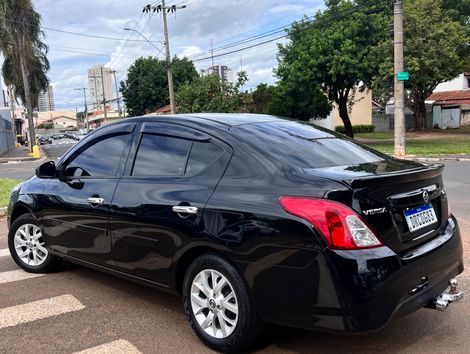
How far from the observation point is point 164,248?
12.7 feet

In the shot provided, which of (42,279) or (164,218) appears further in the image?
(42,279)

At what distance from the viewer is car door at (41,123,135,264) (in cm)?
446

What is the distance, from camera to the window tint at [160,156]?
13.2ft

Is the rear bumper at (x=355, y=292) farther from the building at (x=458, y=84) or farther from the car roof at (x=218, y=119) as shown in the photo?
the building at (x=458, y=84)

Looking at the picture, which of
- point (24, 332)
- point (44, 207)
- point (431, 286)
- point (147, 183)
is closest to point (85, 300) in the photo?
point (24, 332)

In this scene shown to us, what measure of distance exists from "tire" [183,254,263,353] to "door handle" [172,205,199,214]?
1.07ft

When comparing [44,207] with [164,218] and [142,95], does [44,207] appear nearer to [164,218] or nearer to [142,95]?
[164,218]

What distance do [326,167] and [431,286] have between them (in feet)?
3.42

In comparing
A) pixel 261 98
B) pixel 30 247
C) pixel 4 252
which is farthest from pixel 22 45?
pixel 30 247

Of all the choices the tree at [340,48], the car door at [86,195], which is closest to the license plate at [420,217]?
the car door at [86,195]

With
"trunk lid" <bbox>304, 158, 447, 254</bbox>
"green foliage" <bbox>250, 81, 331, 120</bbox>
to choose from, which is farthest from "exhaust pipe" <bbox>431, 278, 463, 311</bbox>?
"green foliage" <bbox>250, 81, 331, 120</bbox>

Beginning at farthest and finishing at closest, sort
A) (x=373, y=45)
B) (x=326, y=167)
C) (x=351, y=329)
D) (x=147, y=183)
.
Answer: (x=373, y=45) → (x=147, y=183) → (x=326, y=167) → (x=351, y=329)

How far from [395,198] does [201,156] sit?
4.70ft

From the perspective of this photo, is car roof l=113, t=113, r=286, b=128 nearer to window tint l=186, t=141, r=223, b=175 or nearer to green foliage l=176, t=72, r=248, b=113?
window tint l=186, t=141, r=223, b=175
